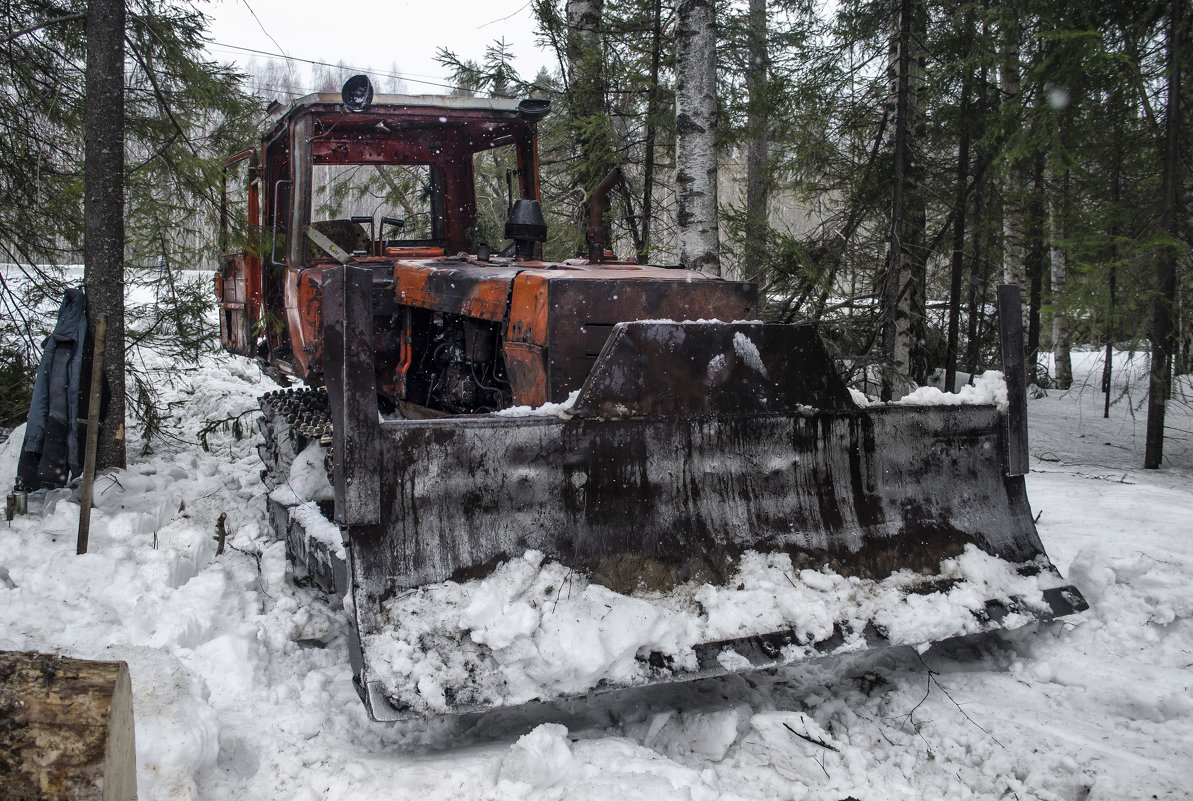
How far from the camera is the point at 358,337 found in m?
2.74

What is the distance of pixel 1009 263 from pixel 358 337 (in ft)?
39.6

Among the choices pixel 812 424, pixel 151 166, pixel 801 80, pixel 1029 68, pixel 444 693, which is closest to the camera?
pixel 444 693

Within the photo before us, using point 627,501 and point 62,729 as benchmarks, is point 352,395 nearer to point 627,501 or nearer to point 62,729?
point 627,501

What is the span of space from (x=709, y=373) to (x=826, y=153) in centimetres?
553

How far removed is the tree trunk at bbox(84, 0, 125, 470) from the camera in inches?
195

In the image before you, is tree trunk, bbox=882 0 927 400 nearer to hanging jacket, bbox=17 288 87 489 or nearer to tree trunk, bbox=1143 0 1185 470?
tree trunk, bbox=1143 0 1185 470

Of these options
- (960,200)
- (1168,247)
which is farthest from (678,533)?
(960,200)

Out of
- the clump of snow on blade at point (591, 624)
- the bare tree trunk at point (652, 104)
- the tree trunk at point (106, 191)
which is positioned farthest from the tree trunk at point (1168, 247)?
the tree trunk at point (106, 191)

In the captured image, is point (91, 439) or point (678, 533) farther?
point (91, 439)

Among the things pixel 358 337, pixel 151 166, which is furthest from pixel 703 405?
pixel 151 166

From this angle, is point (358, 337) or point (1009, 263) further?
point (1009, 263)

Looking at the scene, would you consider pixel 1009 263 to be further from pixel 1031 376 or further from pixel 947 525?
pixel 947 525

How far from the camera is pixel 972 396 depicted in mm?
3699

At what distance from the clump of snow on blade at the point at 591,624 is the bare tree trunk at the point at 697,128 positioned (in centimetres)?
449
